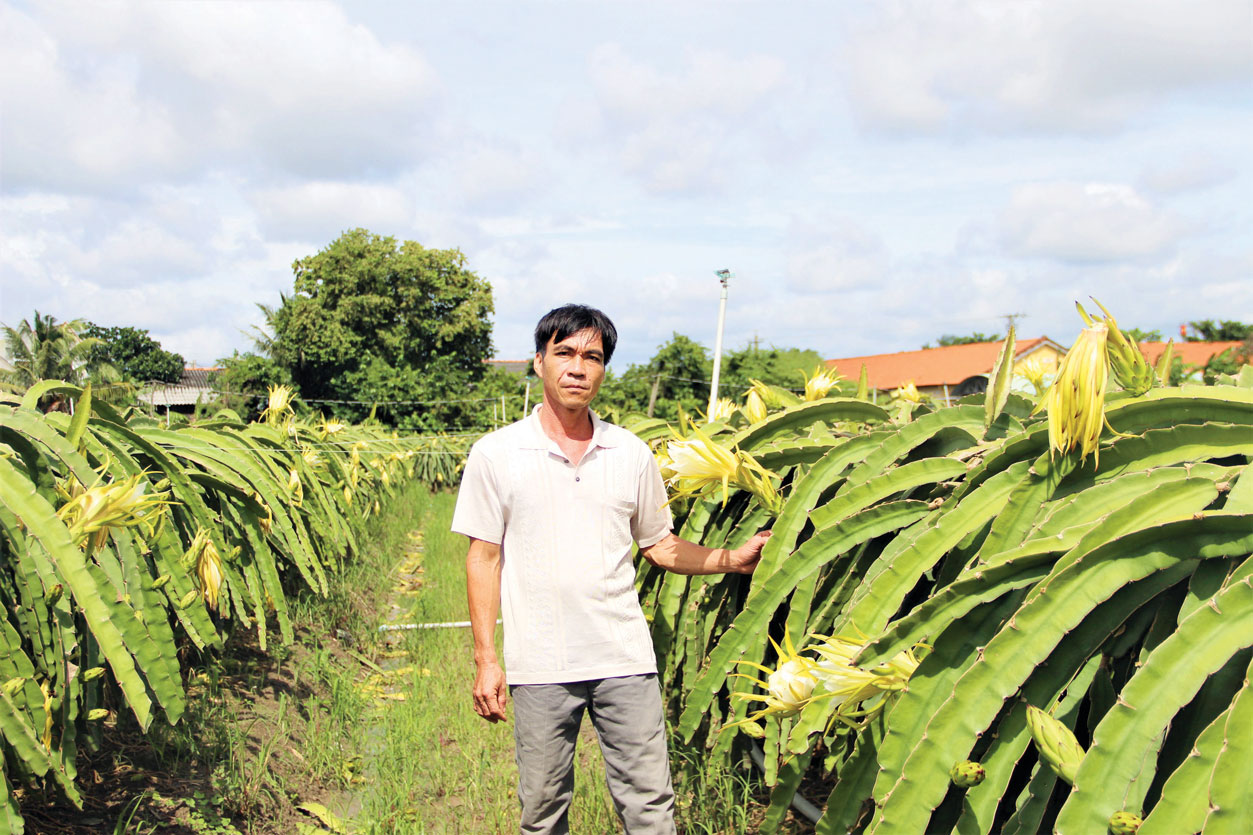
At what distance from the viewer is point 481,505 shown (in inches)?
88.6

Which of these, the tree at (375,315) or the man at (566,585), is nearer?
the man at (566,585)

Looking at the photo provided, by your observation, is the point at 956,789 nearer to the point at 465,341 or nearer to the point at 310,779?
the point at 310,779

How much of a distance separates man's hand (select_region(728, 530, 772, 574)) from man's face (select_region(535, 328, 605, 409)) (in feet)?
1.76

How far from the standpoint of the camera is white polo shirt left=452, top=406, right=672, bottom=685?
2.16 m

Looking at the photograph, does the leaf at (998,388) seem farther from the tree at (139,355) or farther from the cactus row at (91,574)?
the tree at (139,355)

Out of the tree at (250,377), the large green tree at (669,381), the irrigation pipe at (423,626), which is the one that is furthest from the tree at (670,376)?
the irrigation pipe at (423,626)

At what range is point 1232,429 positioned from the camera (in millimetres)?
1420

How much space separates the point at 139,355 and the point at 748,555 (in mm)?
36197

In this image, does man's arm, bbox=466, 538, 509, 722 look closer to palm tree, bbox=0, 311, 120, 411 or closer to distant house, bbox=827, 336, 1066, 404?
palm tree, bbox=0, 311, 120, 411

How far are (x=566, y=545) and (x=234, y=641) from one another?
2.82 metres

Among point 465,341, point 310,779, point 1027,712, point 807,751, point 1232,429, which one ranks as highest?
point 465,341

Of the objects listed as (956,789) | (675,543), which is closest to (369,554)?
(675,543)

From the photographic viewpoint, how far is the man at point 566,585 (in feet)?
7.07

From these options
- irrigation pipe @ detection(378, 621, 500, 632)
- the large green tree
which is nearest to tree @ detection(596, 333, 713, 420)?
the large green tree
